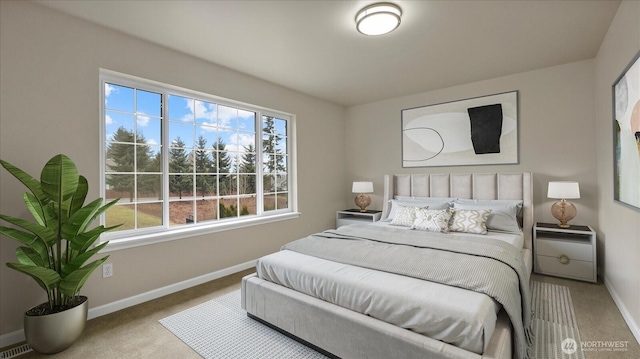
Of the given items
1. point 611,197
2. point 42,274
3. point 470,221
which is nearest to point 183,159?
point 42,274

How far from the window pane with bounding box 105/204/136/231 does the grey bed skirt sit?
1.38 m

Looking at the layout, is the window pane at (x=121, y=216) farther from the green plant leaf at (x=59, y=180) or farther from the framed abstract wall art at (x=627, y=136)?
the framed abstract wall art at (x=627, y=136)

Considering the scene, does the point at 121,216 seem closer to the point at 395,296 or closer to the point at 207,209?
the point at 207,209

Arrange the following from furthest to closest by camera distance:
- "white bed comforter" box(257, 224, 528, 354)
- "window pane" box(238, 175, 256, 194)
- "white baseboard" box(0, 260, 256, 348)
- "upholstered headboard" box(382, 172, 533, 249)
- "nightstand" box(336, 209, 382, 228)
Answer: "nightstand" box(336, 209, 382, 228) < "window pane" box(238, 175, 256, 194) < "upholstered headboard" box(382, 172, 533, 249) < "white baseboard" box(0, 260, 256, 348) < "white bed comforter" box(257, 224, 528, 354)

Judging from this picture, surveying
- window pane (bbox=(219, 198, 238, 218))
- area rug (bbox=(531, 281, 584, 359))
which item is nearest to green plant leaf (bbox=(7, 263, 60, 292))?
window pane (bbox=(219, 198, 238, 218))

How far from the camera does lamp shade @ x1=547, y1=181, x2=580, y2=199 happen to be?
313 centimetres

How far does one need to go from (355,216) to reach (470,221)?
2108 mm

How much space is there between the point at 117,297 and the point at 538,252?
177 inches

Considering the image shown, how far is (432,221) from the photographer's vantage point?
329 cm

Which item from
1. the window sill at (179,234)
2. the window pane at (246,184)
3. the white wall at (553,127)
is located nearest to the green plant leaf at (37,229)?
the window sill at (179,234)

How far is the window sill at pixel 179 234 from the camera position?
2.60m

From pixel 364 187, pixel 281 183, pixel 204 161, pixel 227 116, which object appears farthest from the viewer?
pixel 364 187

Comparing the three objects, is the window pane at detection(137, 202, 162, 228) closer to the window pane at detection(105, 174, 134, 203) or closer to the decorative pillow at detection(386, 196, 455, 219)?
the window pane at detection(105, 174, 134, 203)

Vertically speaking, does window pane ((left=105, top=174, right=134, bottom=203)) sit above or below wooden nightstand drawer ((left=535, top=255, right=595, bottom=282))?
above
